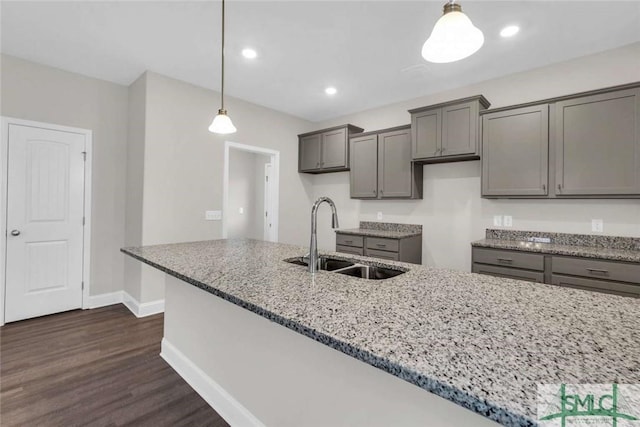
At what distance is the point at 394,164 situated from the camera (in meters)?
3.93

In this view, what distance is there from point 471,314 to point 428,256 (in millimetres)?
3090

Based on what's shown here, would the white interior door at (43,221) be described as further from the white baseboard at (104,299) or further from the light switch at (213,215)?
the light switch at (213,215)

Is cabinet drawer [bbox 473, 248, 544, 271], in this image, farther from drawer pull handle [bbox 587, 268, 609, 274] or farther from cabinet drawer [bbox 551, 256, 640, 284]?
drawer pull handle [bbox 587, 268, 609, 274]

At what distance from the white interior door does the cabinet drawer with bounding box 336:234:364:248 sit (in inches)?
124

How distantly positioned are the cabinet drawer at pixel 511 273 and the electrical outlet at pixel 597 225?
2.63 feet

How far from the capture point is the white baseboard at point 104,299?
3539 millimetres

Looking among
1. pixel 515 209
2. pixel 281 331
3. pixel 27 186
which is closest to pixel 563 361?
pixel 281 331

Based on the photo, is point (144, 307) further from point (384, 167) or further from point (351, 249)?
point (384, 167)

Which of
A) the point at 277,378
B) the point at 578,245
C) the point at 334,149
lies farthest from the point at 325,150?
the point at 277,378

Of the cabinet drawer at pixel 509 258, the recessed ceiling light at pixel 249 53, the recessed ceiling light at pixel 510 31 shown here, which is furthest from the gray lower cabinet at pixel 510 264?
the recessed ceiling light at pixel 249 53

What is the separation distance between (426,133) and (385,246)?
144cm

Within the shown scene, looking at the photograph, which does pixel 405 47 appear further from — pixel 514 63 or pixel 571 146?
pixel 571 146

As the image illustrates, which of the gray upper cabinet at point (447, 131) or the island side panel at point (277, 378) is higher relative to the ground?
the gray upper cabinet at point (447, 131)

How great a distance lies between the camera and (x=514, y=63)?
9.93 ft
